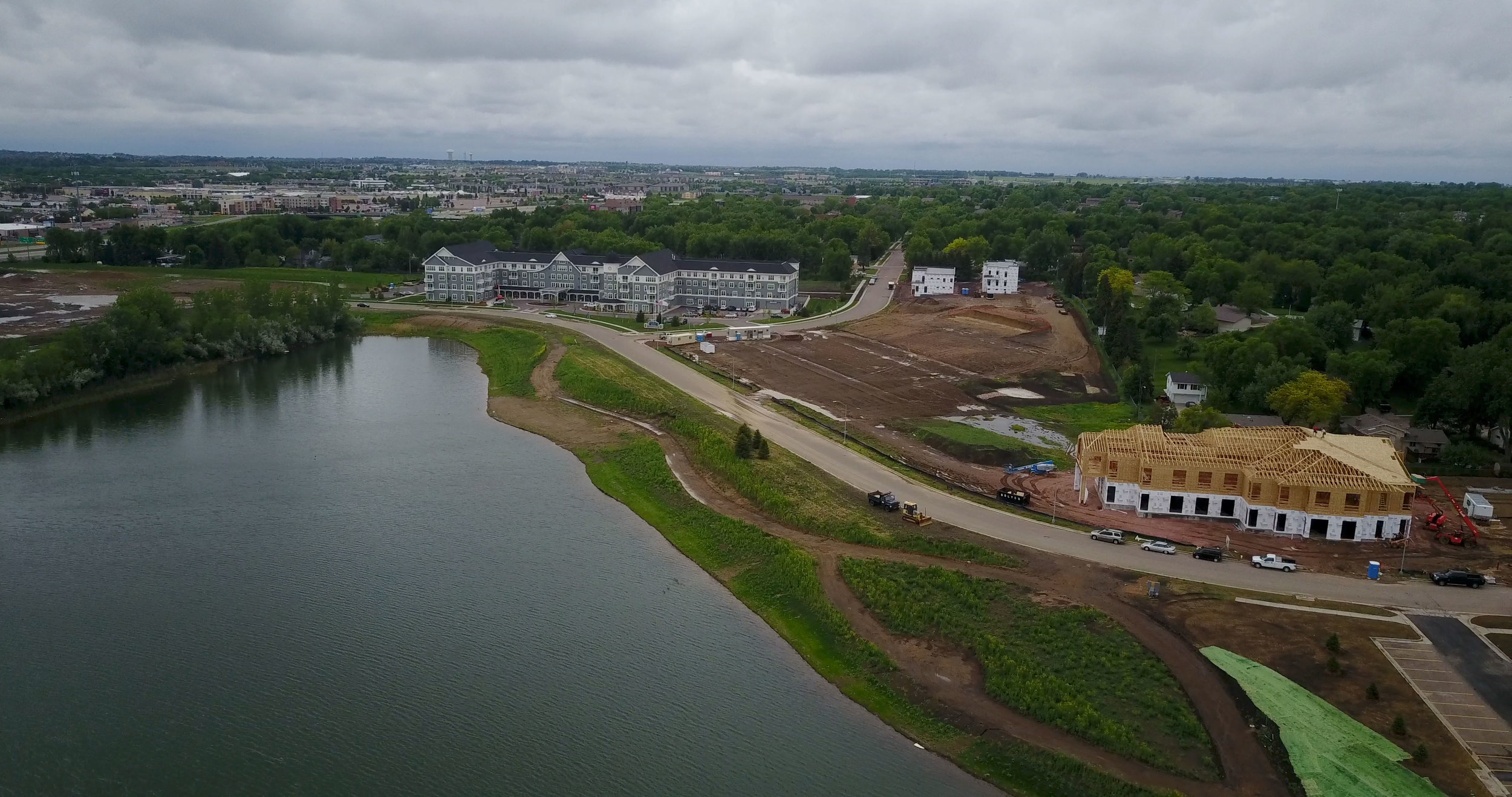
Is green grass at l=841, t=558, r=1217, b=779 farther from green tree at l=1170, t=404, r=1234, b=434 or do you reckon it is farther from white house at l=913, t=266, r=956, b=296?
white house at l=913, t=266, r=956, b=296

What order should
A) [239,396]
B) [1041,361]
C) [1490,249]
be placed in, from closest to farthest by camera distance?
1. [239,396]
2. [1041,361]
3. [1490,249]

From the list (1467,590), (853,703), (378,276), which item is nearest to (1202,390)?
(1467,590)

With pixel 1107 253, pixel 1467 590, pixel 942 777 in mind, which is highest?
pixel 1107 253

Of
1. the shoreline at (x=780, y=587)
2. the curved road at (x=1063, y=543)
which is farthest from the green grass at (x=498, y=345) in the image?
the curved road at (x=1063, y=543)

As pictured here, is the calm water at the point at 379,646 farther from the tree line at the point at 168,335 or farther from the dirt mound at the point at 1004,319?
the dirt mound at the point at 1004,319

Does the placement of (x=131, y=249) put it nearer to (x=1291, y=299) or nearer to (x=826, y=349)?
(x=826, y=349)

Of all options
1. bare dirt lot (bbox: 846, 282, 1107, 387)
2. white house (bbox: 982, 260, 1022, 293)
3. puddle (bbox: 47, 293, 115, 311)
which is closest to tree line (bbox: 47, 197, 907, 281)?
white house (bbox: 982, 260, 1022, 293)

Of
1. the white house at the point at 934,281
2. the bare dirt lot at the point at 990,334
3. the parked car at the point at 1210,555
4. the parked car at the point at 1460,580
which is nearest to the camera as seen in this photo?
the parked car at the point at 1460,580

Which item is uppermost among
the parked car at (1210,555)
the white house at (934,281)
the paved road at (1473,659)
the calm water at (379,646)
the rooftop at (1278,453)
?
the white house at (934,281)
